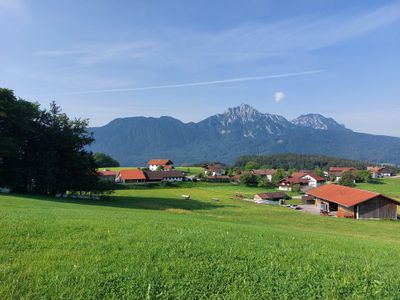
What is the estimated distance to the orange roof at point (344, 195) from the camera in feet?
173

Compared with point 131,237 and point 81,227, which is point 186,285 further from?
point 81,227

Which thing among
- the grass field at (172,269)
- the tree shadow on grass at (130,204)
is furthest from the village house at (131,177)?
the grass field at (172,269)

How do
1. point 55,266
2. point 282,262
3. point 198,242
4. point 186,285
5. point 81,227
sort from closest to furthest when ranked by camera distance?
point 186,285
point 55,266
point 282,262
point 198,242
point 81,227

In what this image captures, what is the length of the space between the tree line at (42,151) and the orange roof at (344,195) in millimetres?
40896

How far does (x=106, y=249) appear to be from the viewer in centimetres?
723

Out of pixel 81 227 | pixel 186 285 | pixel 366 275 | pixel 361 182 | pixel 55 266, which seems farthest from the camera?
pixel 361 182

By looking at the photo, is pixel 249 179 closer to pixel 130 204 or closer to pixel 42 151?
pixel 130 204

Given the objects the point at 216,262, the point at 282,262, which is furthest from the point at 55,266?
the point at 282,262

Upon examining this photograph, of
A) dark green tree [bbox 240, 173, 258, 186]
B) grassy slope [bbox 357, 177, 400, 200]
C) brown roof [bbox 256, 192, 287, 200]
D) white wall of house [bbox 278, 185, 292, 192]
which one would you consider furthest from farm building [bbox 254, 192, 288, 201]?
white wall of house [bbox 278, 185, 292, 192]

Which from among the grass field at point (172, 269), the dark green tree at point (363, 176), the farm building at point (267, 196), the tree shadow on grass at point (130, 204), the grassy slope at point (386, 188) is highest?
the grass field at point (172, 269)

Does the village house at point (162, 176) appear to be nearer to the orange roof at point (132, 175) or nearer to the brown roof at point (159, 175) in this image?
the brown roof at point (159, 175)

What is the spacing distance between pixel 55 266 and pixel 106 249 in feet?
4.35

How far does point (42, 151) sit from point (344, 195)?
50978 mm

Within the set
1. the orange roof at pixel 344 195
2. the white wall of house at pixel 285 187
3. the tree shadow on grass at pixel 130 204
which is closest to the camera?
the tree shadow on grass at pixel 130 204
